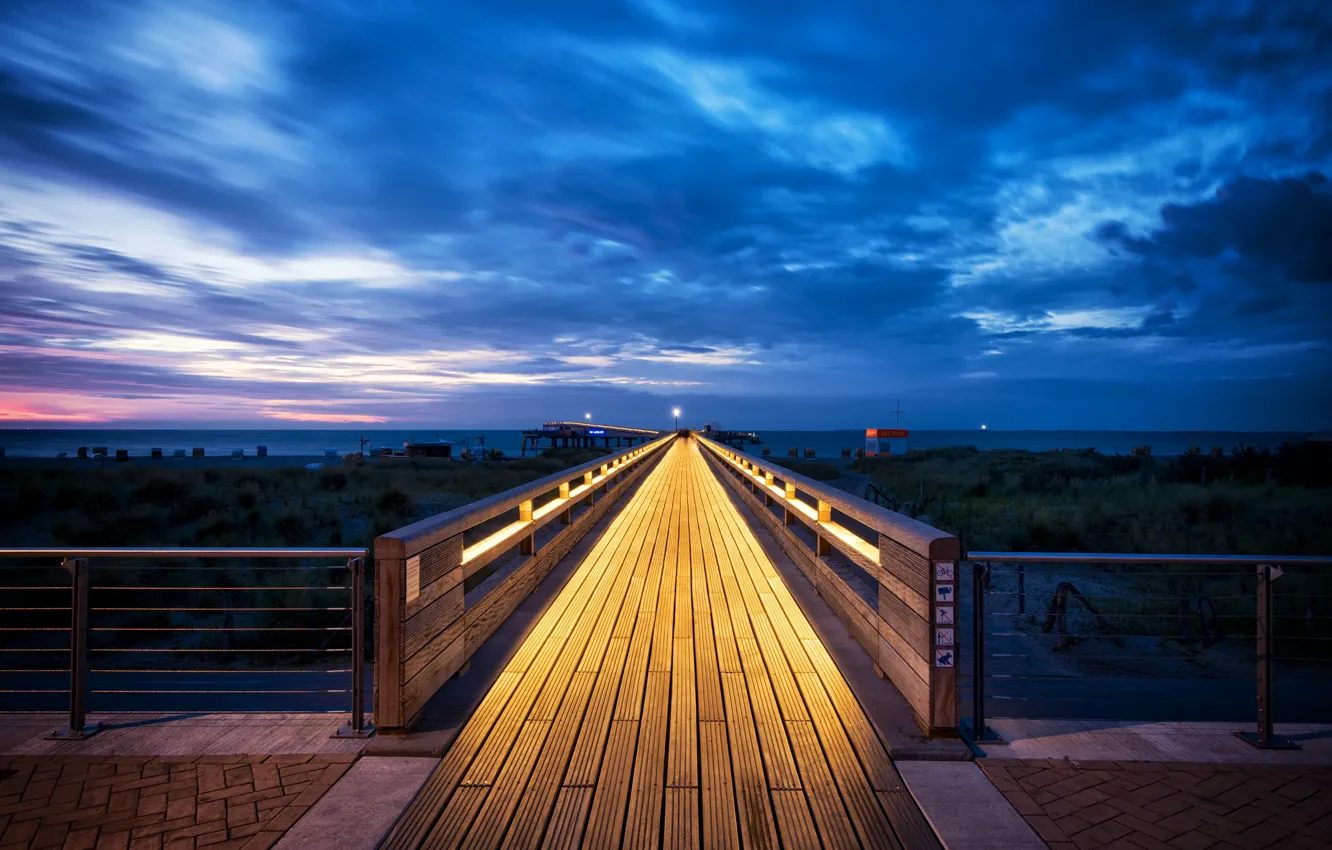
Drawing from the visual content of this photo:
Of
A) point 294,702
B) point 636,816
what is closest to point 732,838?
point 636,816

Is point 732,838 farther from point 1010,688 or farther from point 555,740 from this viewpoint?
point 1010,688

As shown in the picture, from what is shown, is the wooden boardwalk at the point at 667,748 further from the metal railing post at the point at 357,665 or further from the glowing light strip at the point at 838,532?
the glowing light strip at the point at 838,532

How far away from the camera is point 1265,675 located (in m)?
3.85

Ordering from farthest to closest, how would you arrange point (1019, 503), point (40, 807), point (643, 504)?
point (1019, 503), point (643, 504), point (40, 807)

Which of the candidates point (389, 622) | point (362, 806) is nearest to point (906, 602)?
point (389, 622)

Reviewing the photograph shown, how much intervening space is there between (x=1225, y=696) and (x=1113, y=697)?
1.03 meters

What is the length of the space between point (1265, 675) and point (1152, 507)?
16602mm

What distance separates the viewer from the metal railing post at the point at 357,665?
377 cm

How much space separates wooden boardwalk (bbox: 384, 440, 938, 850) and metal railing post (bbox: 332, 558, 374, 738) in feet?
1.94

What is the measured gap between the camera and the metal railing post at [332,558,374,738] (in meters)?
3.77

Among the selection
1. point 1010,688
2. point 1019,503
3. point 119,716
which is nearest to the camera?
point 119,716

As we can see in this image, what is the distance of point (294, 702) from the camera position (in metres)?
6.23

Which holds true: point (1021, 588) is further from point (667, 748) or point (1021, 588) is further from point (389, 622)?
point (389, 622)

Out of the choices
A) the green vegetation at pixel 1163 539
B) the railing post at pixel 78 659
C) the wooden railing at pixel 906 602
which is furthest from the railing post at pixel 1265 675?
the railing post at pixel 78 659
